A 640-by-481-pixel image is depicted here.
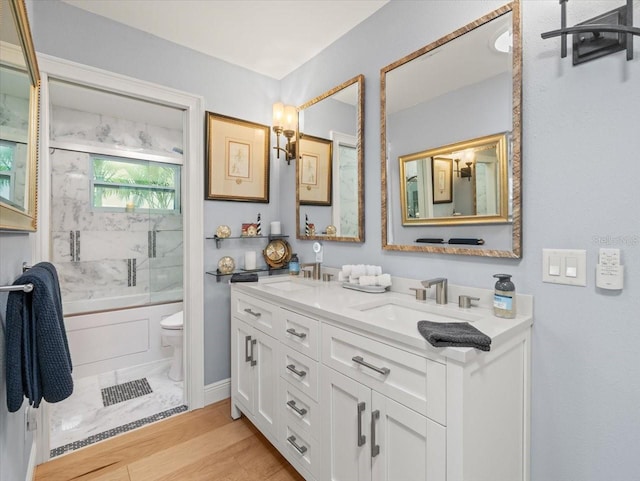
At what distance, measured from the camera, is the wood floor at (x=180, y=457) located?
1.62m

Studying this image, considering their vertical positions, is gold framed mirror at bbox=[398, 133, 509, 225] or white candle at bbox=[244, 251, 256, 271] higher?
gold framed mirror at bbox=[398, 133, 509, 225]

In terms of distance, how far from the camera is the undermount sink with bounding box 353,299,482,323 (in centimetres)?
127

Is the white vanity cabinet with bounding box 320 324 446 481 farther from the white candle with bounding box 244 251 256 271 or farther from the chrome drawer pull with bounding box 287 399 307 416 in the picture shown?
the white candle with bounding box 244 251 256 271

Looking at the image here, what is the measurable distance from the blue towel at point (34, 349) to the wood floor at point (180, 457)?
3.15 ft

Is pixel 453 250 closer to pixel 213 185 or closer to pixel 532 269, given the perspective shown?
pixel 532 269

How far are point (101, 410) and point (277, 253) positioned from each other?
165 centimetres

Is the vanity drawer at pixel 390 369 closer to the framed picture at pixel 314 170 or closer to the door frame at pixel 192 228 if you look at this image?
the framed picture at pixel 314 170

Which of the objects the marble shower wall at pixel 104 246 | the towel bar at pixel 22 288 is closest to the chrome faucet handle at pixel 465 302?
the towel bar at pixel 22 288

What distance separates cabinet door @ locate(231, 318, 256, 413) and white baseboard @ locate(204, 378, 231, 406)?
318 mm

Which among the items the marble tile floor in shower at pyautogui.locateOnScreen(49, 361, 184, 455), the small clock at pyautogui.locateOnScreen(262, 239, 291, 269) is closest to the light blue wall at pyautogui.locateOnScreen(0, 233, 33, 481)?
the marble tile floor in shower at pyautogui.locateOnScreen(49, 361, 184, 455)

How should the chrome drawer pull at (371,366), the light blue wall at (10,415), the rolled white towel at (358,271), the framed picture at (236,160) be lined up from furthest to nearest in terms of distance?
the framed picture at (236,160), the rolled white towel at (358,271), the chrome drawer pull at (371,366), the light blue wall at (10,415)

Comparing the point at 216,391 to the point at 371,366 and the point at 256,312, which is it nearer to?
the point at 256,312

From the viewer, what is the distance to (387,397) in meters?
1.08

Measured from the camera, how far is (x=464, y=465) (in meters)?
0.89
